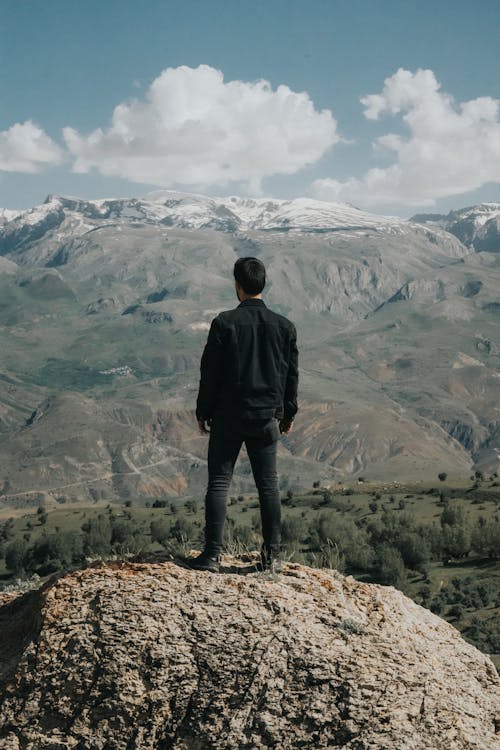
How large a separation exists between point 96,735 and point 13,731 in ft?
2.81

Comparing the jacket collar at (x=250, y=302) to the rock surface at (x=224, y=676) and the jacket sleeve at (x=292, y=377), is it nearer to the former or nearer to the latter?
the jacket sleeve at (x=292, y=377)

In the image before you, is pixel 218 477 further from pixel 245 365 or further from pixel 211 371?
pixel 245 365

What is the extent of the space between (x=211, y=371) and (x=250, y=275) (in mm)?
1408

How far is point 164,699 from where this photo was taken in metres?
7.75

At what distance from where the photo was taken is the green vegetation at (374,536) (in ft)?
196

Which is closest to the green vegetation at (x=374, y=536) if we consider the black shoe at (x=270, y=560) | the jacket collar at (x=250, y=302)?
the black shoe at (x=270, y=560)

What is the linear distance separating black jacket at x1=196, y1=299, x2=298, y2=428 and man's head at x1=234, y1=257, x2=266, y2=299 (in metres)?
0.30

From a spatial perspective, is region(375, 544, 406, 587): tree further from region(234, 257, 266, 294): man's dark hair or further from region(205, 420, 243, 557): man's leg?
region(234, 257, 266, 294): man's dark hair

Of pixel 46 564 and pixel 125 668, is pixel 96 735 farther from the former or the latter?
pixel 46 564

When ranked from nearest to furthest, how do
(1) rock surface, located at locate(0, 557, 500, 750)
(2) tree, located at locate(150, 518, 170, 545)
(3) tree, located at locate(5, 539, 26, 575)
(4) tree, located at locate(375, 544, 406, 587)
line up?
(1) rock surface, located at locate(0, 557, 500, 750) → (4) tree, located at locate(375, 544, 406, 587) → (3) tree, located at locate(5, 539, 26, 575) → (2) tree, located at locate(150, 518, 170, 545)

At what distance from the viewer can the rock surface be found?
7.52m

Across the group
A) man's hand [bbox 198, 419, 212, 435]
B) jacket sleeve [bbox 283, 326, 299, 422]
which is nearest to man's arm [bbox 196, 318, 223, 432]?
man's hand [bbox 198, 419, 212, 435]

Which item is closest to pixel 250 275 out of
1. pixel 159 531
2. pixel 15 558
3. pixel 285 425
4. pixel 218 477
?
pixel 285 425

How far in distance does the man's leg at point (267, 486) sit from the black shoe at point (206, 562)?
728 mm
